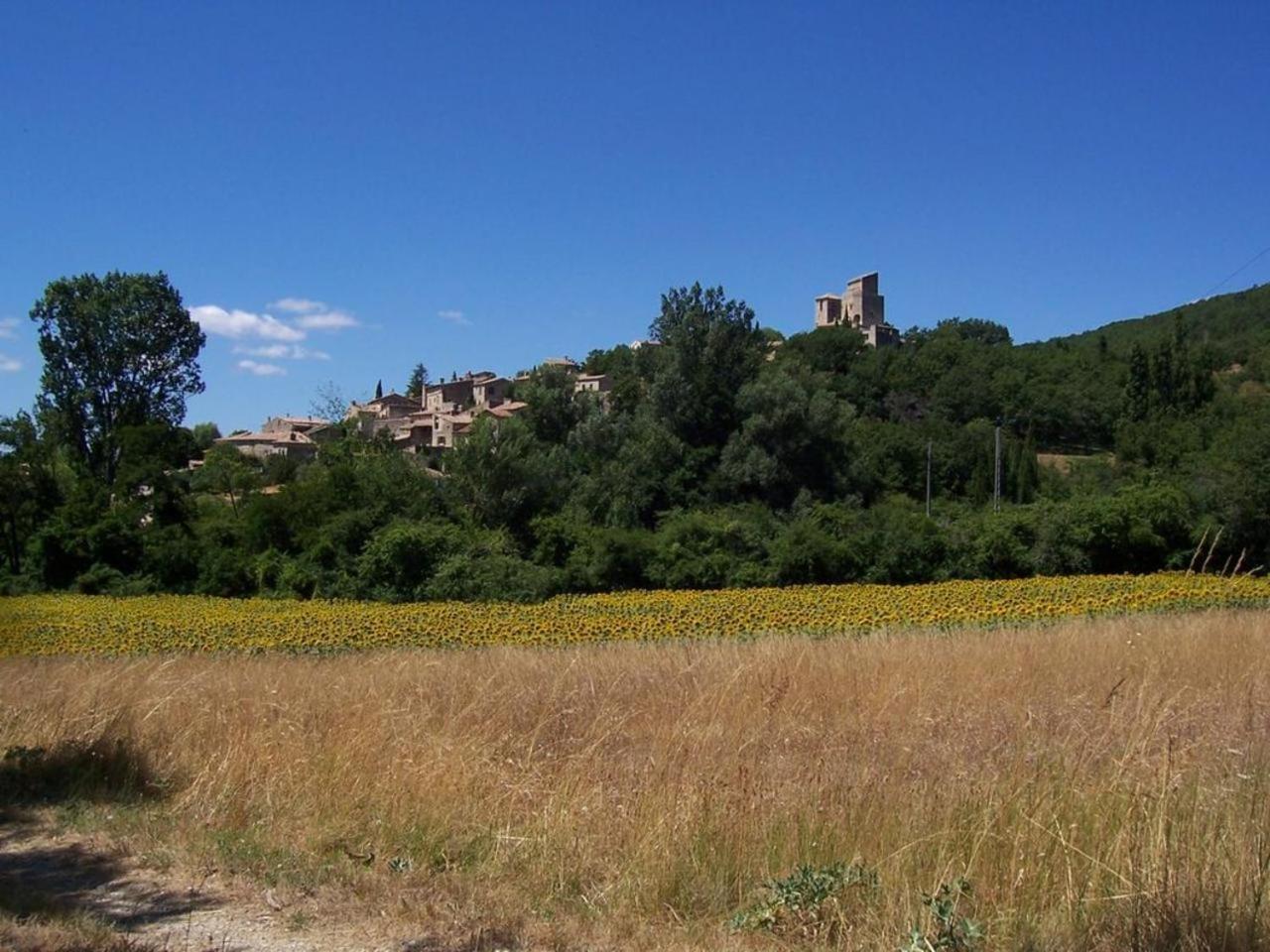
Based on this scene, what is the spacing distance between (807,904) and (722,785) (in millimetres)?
1187

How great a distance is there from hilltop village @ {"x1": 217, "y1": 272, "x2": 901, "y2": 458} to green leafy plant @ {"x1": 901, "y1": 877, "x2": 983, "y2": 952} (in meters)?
46.6

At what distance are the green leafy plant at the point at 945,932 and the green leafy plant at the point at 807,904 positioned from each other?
320 mm

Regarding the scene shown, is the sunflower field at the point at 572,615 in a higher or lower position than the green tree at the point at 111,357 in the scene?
lower

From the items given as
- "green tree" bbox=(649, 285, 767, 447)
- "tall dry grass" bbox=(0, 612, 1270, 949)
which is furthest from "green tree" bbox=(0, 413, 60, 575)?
"tall dry grass" bbox=(0, 612, 1270, 949)

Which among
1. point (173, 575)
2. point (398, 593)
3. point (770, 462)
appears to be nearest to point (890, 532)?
point (770, 462)

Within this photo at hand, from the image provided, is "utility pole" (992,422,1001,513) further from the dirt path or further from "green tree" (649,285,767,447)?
the dirt path

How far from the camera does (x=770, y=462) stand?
44.0m

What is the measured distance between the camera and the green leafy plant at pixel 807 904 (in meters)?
3.80

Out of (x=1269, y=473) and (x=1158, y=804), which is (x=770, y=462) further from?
(x=1158, y=804)

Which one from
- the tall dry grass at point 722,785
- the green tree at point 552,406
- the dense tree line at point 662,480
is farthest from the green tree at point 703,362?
the tall dry grass at point 722,785

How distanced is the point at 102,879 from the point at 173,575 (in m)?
29.5

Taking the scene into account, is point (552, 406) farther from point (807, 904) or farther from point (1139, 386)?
point (807, 904)

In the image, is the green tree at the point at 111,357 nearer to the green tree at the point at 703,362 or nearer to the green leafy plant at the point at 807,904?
the green tree at the point at 703,362

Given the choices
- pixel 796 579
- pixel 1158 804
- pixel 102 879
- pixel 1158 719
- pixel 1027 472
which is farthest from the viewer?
pixel 1027 472
